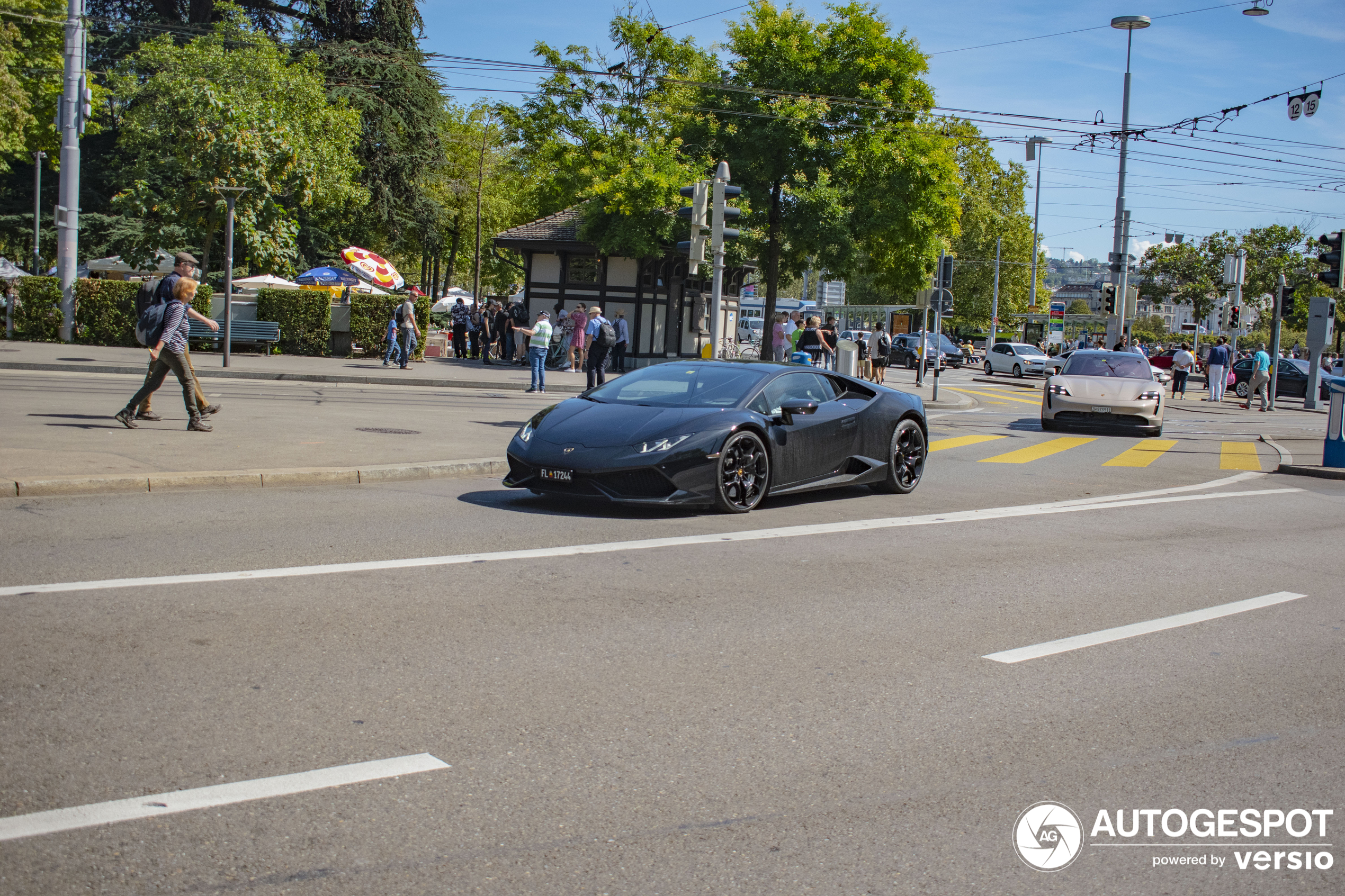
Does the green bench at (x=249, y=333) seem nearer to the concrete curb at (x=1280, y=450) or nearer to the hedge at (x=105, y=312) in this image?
the hedge at (x=105, y=312)

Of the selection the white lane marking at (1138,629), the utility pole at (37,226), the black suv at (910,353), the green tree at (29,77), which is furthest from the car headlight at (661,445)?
the black suv at (910,353)

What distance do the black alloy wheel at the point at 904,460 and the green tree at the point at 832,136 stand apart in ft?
70.9

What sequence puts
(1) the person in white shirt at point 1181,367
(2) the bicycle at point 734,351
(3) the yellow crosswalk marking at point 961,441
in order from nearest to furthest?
(3) the yellow crosswalk marking at point 961,441 < (1) the person in white shirt at point 1181,367 < (2) the bicycle at point 734,351

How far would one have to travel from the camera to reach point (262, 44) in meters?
42.1

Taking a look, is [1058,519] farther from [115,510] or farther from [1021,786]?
[115,510]

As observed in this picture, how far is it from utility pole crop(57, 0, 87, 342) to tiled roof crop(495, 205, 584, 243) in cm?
1190

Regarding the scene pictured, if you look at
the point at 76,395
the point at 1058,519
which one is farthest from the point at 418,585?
the point at 76,395

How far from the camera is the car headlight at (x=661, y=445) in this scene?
887 cm

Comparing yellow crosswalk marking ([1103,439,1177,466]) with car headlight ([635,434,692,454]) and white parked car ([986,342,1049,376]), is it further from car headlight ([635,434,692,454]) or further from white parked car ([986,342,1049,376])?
white parked car ([986,342,1049,376])

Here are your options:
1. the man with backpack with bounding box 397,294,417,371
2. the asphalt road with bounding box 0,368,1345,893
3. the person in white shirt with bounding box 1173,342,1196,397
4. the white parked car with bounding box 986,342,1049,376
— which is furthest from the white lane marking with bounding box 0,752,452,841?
the white parked car with bounding box 986,342,1049,376

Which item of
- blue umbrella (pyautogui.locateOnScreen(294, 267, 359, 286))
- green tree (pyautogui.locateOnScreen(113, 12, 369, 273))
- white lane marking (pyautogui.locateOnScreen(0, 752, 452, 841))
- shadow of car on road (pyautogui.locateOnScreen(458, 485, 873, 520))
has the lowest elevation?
white lane marking (pyautogui.locateOnScreen(0, 752, 452, 841))

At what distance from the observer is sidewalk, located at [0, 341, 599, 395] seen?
22.0 metres

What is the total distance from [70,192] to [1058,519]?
24520mm

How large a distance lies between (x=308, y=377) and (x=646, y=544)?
55.2 feet
